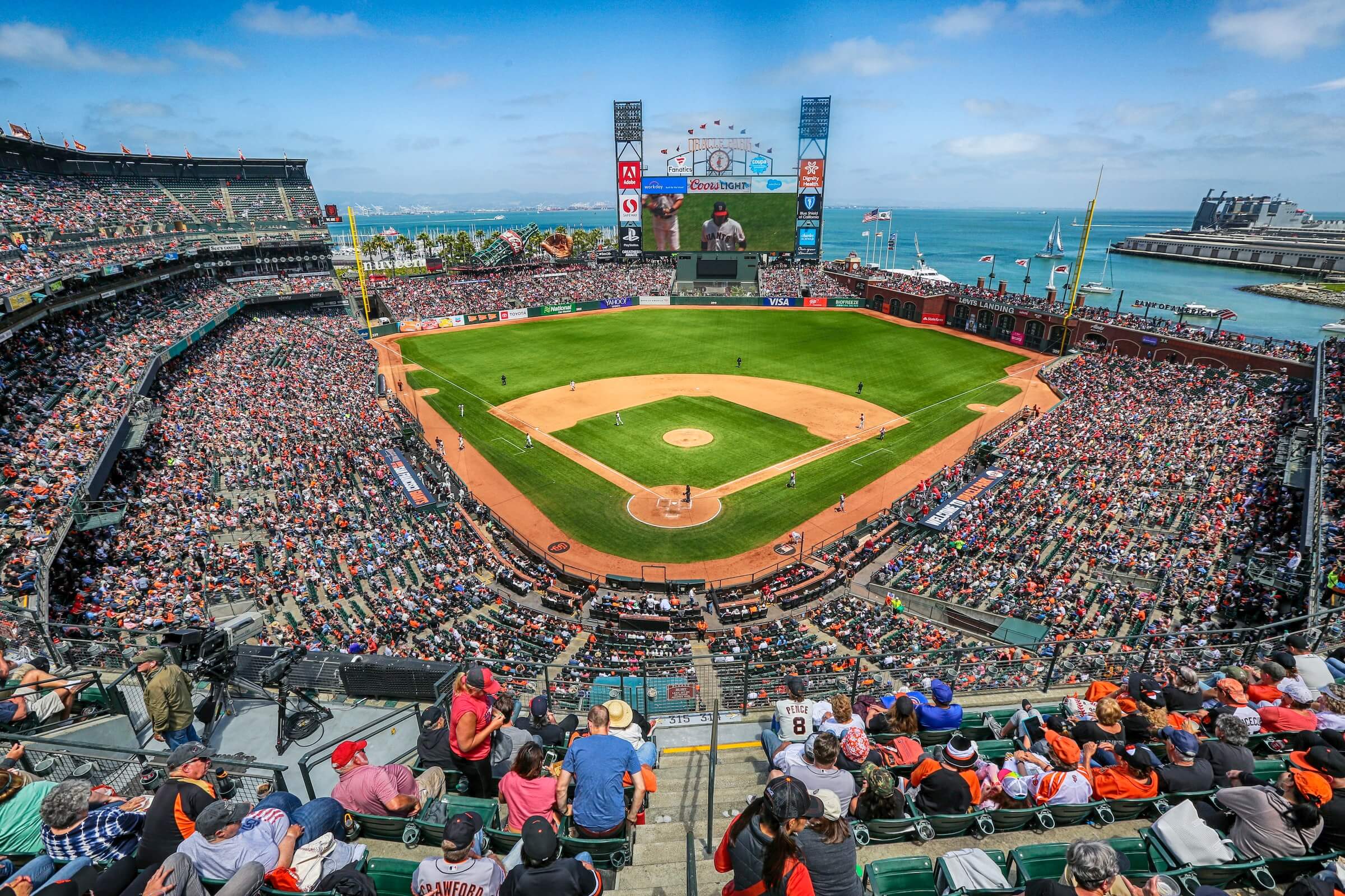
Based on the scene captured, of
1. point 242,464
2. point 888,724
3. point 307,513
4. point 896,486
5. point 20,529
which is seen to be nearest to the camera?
point 888,724

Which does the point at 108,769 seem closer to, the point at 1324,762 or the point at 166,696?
the point at 166,696

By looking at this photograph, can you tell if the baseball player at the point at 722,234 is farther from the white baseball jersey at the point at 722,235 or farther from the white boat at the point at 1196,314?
the white boat at the point at 1196,314

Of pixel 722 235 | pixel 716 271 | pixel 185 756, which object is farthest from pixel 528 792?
pixel 722 235

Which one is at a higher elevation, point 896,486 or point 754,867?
point 754,867

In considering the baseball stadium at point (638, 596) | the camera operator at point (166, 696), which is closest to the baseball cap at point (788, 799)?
the baseball stadium at point (638, 596)

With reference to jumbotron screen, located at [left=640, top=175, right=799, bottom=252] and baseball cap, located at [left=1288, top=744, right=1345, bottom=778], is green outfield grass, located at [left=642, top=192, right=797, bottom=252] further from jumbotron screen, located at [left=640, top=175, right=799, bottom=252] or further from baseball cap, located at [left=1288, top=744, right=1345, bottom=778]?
baseball cap, located at [left=1288, top=744, right=1345, bottom=778]

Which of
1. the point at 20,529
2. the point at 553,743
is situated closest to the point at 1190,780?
the point at 553,743

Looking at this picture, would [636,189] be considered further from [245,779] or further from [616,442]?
[245,779]
